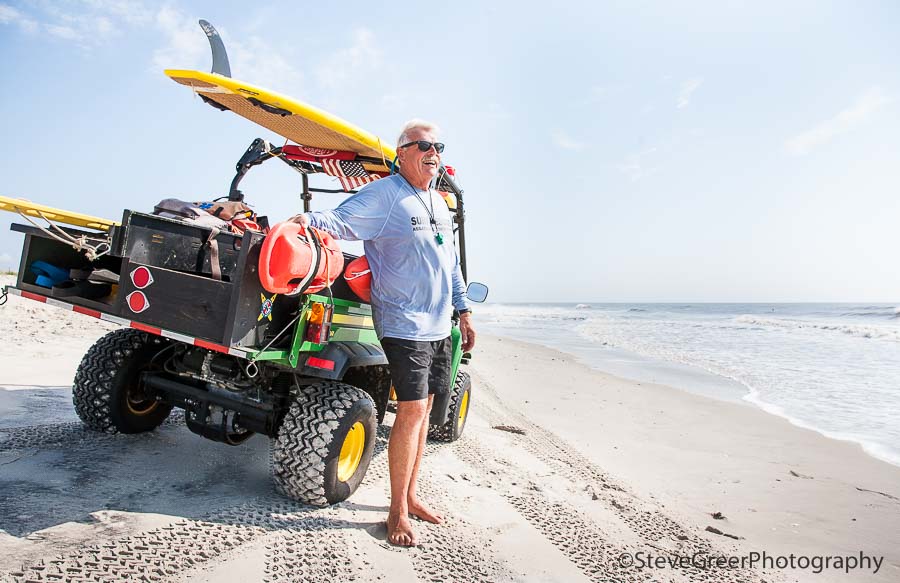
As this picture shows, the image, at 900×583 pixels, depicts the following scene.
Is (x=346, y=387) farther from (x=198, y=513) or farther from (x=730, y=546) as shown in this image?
(x=730, y=546)

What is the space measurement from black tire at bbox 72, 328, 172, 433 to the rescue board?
0.79 metres

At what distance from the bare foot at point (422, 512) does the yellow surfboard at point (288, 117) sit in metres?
2.55

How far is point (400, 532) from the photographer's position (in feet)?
8.95

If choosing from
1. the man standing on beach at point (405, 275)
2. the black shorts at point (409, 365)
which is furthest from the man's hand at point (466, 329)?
the black shorts at point (409, 365)

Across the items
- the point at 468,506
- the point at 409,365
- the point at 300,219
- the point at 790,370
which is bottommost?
the point at 468,506

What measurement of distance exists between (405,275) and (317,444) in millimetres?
1003

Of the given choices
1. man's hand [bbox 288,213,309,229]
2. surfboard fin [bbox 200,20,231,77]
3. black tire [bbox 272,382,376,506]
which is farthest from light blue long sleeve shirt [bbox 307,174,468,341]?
surfboard fin [bbox 200,20,231,77]

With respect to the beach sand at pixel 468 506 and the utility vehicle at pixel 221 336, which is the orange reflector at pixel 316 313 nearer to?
the utility vehicle at pixel 221 336

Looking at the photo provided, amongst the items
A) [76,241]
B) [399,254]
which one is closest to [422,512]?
[399,254]

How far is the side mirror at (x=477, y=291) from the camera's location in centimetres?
400

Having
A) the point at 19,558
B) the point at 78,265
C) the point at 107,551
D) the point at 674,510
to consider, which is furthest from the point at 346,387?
the point at 674,510

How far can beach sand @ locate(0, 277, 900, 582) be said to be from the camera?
2.39 metres

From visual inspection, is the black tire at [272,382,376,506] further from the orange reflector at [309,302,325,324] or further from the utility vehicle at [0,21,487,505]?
the orange reflector at [309,302,325,324]

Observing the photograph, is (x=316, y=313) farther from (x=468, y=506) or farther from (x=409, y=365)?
(x=468, y=506)
